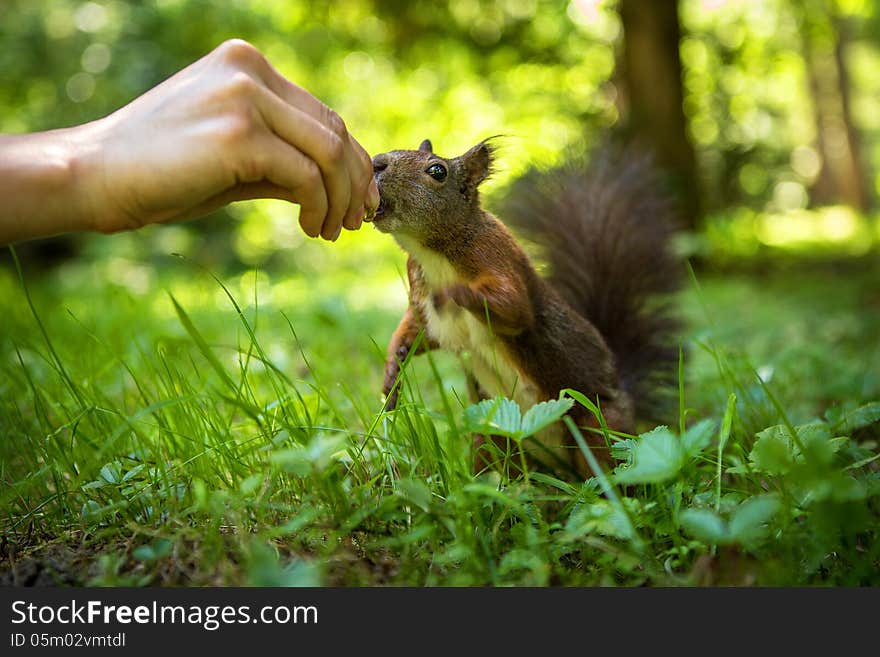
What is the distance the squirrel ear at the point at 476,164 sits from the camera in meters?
1.93

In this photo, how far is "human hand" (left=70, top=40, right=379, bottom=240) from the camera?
3.75ft

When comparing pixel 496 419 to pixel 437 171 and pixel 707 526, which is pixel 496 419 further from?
pixel 437 171

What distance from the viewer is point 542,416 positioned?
1.21m

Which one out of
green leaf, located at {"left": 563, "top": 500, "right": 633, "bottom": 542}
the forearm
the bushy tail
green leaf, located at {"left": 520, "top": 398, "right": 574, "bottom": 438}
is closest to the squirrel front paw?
green leaf, located at {"left": 520, "top": 398, "right": 574, "bottom": 438}

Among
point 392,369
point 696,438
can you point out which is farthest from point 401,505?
point 392,369

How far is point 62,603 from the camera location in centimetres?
96

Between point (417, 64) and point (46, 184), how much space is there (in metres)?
6.81

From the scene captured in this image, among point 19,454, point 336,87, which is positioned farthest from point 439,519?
point 336,87

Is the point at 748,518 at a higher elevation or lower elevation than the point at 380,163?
lower

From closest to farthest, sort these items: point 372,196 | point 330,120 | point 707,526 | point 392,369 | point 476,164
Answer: point 707,526 → point 330,120 → point 372,196 → point 392,369 → point 476,164

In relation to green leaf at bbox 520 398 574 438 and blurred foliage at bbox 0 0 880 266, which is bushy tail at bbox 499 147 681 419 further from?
green leaf at bbox 520 398 574 438

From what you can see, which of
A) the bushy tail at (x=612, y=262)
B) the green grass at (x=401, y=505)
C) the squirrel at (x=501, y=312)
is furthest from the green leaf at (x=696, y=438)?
the bushy tail at (x=612, y=262)

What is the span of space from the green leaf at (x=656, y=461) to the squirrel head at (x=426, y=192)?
2.73 feet

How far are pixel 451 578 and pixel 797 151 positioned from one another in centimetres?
2160
